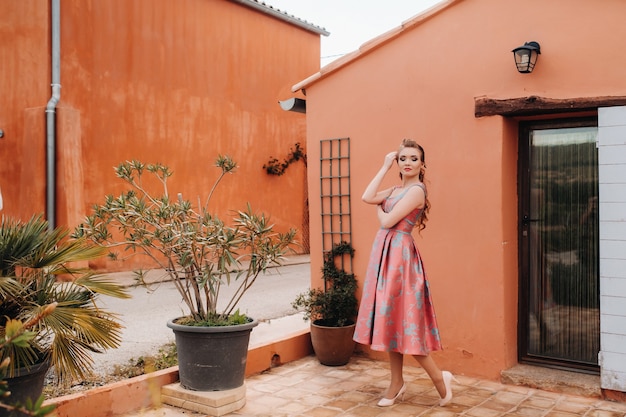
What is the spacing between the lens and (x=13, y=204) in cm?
1053

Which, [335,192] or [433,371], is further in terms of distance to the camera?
[335,192]

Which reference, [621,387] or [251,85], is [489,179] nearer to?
[621,387]

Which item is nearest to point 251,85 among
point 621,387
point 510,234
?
point 510,234

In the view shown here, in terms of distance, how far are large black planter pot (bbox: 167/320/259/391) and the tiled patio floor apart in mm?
216

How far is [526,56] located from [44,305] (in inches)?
144

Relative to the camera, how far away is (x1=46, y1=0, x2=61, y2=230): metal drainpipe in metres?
10.4

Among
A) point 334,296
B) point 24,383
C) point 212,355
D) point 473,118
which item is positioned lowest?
point 212,355

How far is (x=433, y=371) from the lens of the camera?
4250 mm

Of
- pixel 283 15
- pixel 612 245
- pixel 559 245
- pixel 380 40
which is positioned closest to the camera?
pixel 612 245

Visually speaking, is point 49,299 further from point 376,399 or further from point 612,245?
point 612,245

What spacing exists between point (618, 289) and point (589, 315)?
0.49 metres

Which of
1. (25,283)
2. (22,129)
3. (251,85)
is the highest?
(251,85)

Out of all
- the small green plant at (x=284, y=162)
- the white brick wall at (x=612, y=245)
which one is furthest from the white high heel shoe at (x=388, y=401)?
the small green plant at (x=284, y=162)

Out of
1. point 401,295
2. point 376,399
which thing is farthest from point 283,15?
point 376,399
